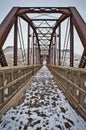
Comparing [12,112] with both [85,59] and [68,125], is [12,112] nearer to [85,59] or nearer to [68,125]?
[68,125]

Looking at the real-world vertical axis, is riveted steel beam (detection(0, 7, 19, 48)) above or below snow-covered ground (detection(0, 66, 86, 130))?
above

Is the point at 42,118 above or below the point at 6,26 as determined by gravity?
below

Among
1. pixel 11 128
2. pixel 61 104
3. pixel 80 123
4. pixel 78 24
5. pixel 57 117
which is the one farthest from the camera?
pixel 78 24

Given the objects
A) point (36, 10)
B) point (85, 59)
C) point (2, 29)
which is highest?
point (36, 10)

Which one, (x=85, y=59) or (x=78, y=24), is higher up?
(x=78, y=24)

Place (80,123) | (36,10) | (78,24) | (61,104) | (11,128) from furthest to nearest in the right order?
(36,10) < (78,24) < (61,104) < (80,123) < (11,128)

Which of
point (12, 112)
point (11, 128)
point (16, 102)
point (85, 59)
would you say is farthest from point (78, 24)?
point (11, 128)

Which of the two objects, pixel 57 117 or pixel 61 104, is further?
pixel 61 104

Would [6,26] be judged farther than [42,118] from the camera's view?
Yes

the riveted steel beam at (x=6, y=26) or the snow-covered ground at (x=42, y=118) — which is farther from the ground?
the riveted steel beam at (x=6, y=26)

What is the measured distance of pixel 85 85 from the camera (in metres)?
3.39

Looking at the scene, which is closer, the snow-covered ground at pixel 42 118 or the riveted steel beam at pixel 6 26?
the snow-covered ground at pixel 42 118

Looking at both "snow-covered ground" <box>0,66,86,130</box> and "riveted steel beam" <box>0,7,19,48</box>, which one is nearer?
"snow-covered ground" <box>0,66,86,130</box>

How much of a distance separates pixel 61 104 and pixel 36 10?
254 inches
